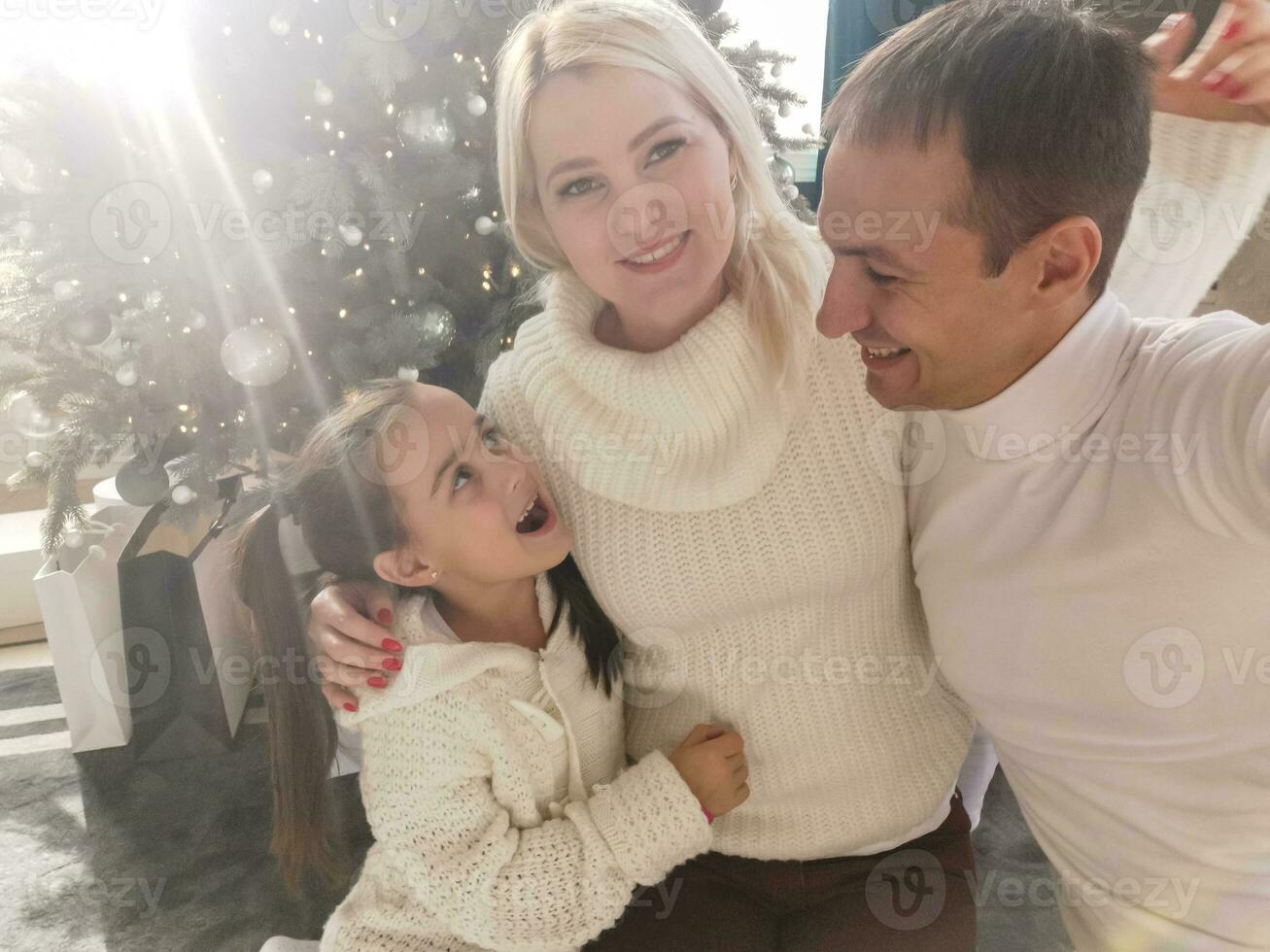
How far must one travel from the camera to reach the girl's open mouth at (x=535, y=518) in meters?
1.04

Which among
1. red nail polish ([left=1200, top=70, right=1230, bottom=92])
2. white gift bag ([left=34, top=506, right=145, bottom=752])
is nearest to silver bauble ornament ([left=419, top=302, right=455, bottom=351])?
white gift bag ([left=34, top=506, right=145, bottom=752])

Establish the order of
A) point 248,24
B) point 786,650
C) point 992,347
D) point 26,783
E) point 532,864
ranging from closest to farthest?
1. point 992,347
2. point 532,864
3. point 786,650
4. point 248,24
5. point 26,783

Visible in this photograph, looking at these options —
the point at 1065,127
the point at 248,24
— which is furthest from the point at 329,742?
the point at 248,24

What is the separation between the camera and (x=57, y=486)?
1611 mm

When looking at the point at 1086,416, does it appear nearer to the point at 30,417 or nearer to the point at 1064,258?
the point at 1064,258

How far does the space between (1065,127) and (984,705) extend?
0.61 m

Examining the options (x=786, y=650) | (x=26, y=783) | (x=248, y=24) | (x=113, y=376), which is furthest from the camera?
(x=26, y=783)

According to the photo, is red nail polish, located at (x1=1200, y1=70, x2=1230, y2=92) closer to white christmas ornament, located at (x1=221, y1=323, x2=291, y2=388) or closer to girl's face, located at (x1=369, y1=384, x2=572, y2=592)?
girl's face, located at (x1=369, y1=384, x2=572, y2=592)

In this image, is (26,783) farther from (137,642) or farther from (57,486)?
(57,486)

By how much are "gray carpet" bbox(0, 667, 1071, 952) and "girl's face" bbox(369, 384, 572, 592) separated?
889 mm

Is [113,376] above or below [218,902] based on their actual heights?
above

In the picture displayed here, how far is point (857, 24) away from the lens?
2.48 meters

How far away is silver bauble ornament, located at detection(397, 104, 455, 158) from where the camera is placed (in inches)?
57.8
